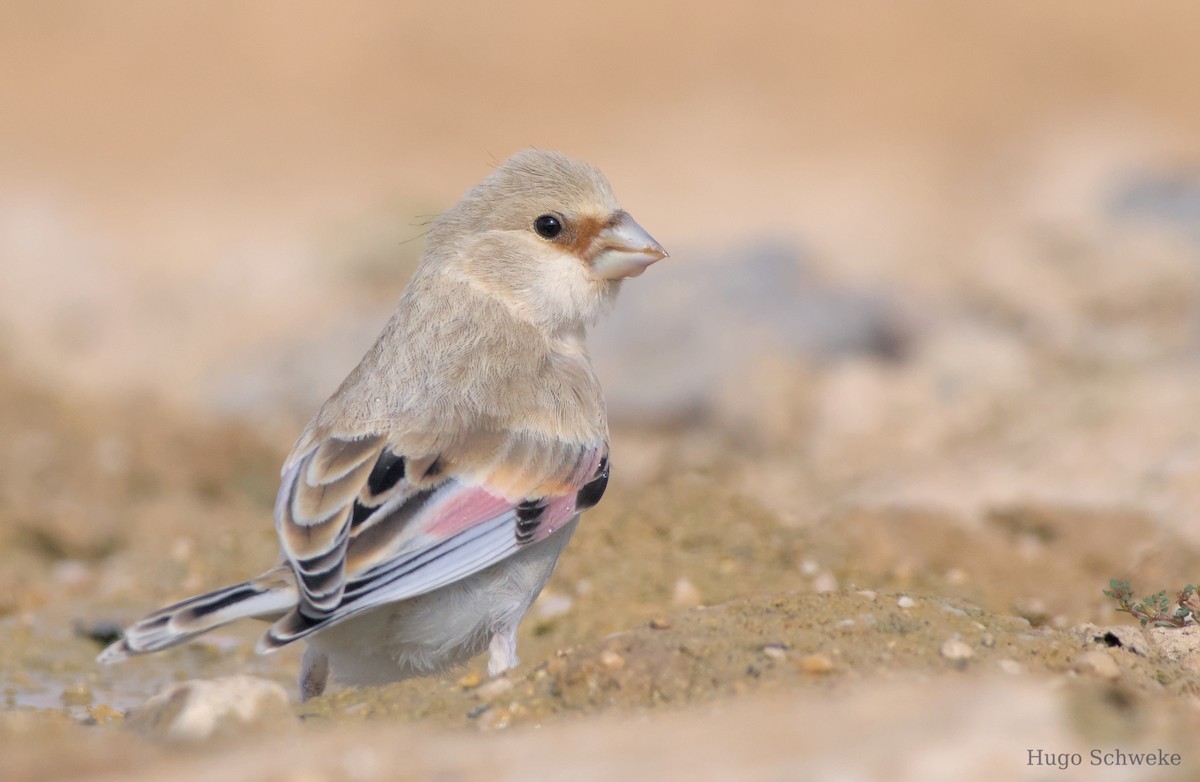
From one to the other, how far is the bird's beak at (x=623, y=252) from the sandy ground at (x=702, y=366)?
4.45 ft

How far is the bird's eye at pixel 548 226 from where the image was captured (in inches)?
234

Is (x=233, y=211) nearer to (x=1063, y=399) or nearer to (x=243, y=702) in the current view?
(x=1063, y=399)

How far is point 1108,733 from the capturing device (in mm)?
3410

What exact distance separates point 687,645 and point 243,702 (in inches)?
46.8

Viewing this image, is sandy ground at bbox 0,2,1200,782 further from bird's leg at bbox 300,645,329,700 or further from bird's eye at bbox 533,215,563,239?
bird's eye at bbox 533,215,563,239

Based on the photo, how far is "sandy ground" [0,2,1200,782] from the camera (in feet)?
13.0

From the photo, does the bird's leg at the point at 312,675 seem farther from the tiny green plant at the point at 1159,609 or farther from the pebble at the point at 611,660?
the tiny green plant at the point at 1159,609

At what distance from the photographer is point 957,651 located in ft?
14.0

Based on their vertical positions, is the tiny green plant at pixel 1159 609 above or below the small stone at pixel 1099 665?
below

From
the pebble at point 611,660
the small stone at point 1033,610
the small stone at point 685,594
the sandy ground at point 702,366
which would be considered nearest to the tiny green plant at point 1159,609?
the sandy ground at point 702,366

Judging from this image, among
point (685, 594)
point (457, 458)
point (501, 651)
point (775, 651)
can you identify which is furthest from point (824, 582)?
point (775, 651)

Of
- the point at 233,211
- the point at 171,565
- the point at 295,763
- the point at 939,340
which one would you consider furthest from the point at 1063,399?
the point at 233,211

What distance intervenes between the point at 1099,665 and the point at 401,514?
2008 millimetres

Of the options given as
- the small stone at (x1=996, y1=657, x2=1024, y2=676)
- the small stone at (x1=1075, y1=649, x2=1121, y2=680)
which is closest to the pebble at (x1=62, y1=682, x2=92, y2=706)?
the small stone at (x1=996, y1=657, x2=1024, y2=676)
